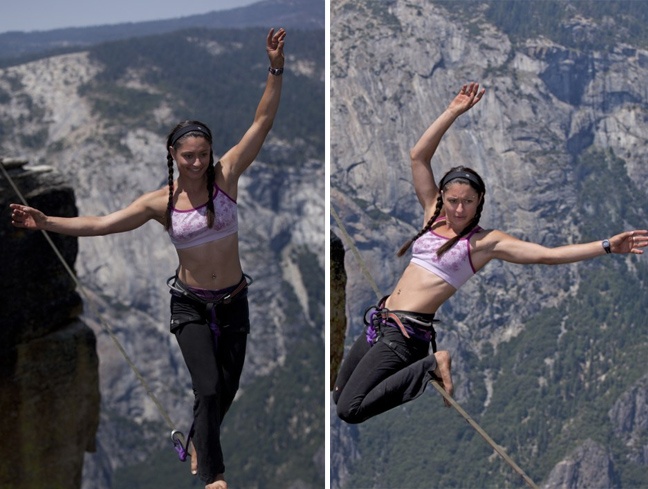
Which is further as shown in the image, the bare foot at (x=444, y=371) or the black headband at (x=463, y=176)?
the black headband at (x=463, y=176)

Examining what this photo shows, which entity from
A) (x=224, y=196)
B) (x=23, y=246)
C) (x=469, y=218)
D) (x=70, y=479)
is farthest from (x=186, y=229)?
(x=70, y=479)

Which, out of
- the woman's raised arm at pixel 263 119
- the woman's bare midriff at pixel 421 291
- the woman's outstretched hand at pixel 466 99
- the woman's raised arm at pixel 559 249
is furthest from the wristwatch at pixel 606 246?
the woman's raised arm at pixel 263 119

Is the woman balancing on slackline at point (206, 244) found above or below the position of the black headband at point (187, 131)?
below

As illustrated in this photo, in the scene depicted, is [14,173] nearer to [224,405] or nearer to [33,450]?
[33,450]

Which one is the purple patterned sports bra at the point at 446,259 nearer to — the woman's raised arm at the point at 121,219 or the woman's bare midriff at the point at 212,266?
the woman's bare midriff at the point at 212,266

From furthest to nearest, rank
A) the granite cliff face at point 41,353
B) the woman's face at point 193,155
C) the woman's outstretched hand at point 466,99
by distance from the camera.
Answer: the granite cliff face at point 41,353
the woman's outstretched hand at point 466,99
the woman's face at point 193,155

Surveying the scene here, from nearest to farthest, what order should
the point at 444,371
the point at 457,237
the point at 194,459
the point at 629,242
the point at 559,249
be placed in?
the point at 629,242, the point at 559,249, the point at 444,371, the point at 194,459, the point at 457,237

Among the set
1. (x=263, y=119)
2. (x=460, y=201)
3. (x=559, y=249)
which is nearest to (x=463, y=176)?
(x=460, y=201)

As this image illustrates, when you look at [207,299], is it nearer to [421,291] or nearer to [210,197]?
[210,197]
